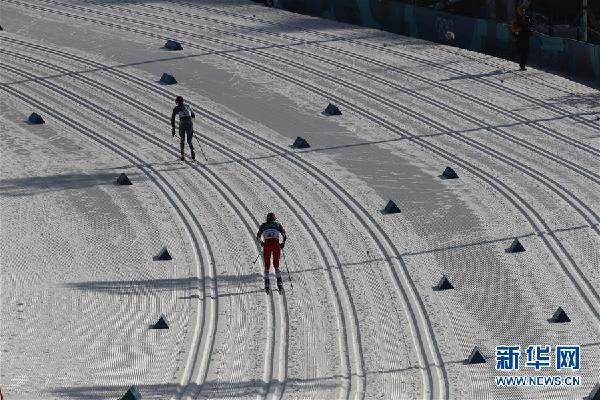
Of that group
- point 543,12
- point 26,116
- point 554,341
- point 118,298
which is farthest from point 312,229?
point 543,12

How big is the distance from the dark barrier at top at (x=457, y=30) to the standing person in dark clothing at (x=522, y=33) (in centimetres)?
67

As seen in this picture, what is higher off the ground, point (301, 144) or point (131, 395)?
point (131, 395)

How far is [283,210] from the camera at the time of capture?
24344 millimetres

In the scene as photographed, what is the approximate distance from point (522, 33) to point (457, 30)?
2938 mm

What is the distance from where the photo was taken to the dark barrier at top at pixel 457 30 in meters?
32.3

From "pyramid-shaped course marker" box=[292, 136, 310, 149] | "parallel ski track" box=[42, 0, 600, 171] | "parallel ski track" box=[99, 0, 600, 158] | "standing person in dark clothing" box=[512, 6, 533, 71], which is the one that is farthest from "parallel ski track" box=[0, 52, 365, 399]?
"standing person in dark clothing" box=[512, 6, 533, 71]

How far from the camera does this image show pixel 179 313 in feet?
64.7

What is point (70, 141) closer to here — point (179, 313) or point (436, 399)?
point (179, 313)

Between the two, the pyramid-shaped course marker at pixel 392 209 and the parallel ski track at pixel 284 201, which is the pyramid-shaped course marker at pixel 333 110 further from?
the pyramid-shaped course marker at pixel 392 209

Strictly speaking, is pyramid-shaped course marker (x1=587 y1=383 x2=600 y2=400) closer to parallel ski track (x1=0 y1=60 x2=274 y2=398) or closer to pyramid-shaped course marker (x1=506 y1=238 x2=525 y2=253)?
parallel ski track (x1=0 y1=60 x2=274 y2=398)

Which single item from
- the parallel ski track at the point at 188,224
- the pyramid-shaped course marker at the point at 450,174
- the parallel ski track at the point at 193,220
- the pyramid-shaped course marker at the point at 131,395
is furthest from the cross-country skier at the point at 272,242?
the pyramid-shaped course marker at the point at 450,174

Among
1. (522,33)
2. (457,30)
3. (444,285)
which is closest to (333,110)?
(522,33)

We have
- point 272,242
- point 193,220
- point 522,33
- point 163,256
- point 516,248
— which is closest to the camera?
point 272,242

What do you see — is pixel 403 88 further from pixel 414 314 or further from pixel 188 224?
pixel 414 314
